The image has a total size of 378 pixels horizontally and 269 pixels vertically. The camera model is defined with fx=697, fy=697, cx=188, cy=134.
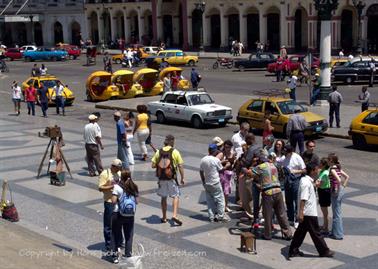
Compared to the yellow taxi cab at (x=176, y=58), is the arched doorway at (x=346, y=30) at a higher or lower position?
higher

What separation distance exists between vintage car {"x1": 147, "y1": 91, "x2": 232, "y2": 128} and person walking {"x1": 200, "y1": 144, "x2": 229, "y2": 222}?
13080 millimetres

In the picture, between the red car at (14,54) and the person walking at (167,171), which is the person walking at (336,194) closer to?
the person walking at (167,171)

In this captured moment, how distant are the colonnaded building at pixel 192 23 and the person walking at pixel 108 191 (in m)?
47.3

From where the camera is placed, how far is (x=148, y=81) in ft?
129

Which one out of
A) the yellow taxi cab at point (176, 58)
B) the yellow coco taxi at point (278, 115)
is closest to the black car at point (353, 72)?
the yellow coco taxi at point (278, 115)

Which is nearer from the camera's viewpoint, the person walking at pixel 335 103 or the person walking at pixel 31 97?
the person walking at pixel 335 103

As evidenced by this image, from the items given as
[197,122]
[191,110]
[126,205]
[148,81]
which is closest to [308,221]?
[126,205]

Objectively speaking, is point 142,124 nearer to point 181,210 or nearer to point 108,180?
point 181,210

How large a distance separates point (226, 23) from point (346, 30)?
43.1ft

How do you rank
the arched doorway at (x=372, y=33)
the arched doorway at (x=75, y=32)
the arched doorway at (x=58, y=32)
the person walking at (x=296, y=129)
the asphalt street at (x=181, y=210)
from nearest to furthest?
the asphalt street at (x=181, y=210), the person walking at (x=296, y=129), the arched doorway at (x=372, y=33), the arched doorway at (x=75, y=32), the arched doorway at (x=58, y=32)

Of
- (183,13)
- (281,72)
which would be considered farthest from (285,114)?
(183,13)

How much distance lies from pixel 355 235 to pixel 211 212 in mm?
2836

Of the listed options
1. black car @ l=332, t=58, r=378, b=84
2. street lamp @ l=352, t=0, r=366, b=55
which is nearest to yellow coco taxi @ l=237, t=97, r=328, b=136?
black car @ l=332, t=58, r=378, b=84

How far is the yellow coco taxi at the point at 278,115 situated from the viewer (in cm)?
2397
